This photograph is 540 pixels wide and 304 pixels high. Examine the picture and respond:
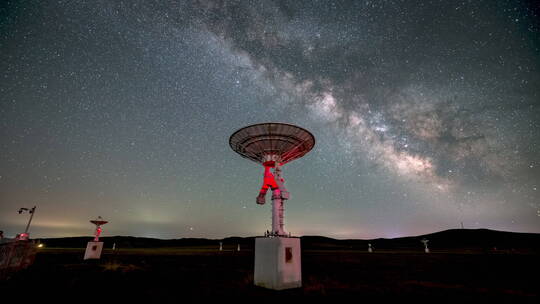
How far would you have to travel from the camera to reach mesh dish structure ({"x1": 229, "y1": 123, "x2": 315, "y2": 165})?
50.5ft

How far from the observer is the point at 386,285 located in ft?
46.5

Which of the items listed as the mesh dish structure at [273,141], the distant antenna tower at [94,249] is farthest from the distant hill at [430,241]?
the mesh dish structure at [273,141]

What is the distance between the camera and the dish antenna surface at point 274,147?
14.8 m

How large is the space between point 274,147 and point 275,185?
97.0 inches

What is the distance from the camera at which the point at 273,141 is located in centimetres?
1566

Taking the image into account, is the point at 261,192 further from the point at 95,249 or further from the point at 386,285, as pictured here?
the point at 95,249

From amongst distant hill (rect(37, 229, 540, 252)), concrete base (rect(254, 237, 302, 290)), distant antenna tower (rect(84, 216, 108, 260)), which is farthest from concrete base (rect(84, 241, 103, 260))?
distant hill (rect(37, 229, 540, 252))

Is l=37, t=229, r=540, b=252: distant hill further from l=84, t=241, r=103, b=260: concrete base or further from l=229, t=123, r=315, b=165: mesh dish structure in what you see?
l=229, t=123, r=315, b=165: mesh dish structure

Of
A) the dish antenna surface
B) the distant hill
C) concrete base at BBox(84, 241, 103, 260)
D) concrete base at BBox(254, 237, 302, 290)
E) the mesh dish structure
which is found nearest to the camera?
concrete base at BBox(254, 237, 302, 290)

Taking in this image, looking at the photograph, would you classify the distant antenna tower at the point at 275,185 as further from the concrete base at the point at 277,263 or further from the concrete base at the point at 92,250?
the concrete base at the point at 92,250

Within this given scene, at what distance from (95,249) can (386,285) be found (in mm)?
30643

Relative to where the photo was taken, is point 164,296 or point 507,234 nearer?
point 164,296

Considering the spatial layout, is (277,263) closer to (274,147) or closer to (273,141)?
(274,147)

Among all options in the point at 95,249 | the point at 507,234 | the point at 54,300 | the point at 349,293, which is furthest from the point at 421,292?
the point at 507,234
